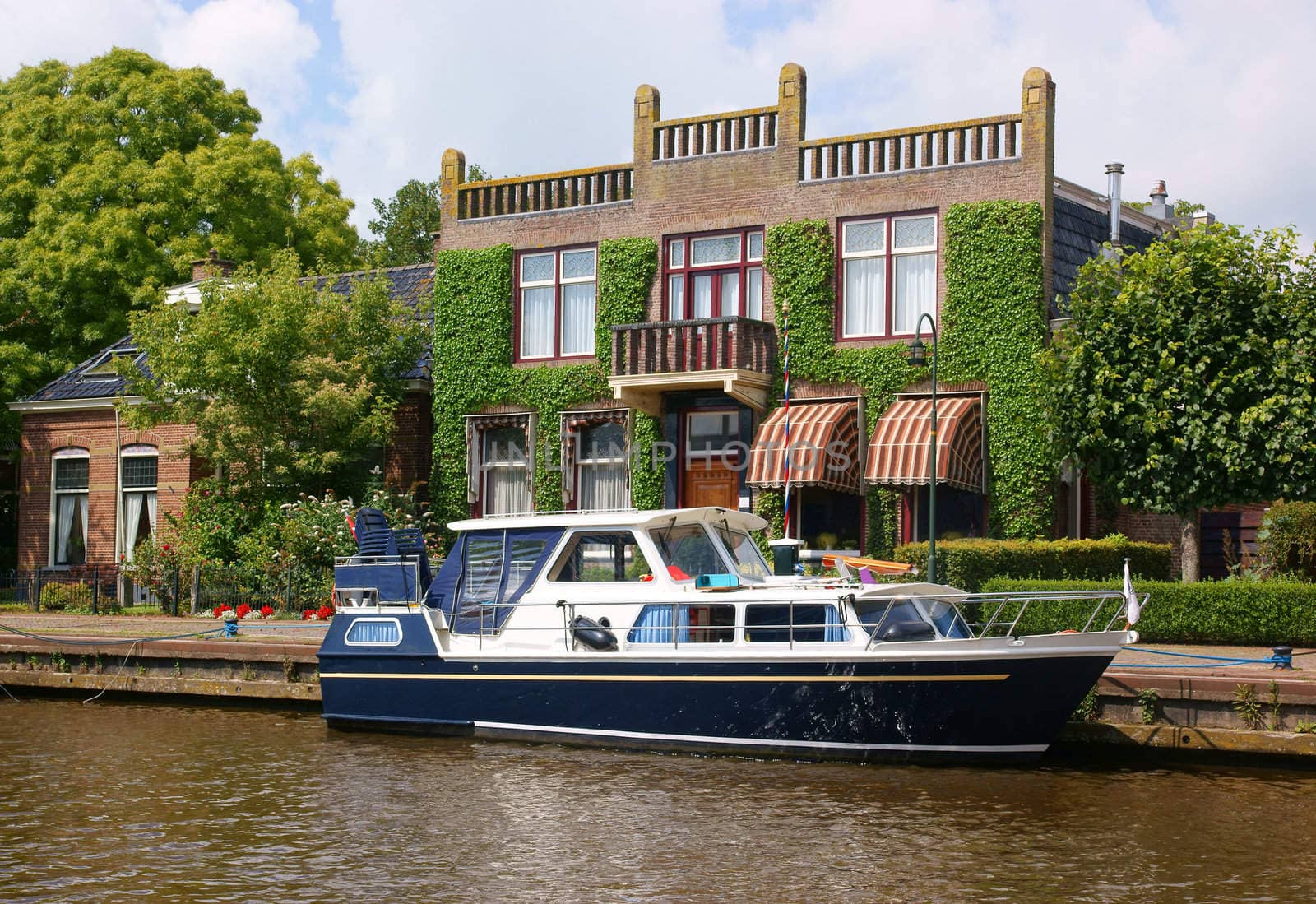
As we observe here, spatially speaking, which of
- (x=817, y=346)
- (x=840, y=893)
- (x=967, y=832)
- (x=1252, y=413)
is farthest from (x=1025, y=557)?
(x=840, y=893)

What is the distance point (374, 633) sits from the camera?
665 inches

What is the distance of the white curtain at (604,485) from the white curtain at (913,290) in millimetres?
5864

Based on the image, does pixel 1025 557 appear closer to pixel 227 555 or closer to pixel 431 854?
pixel 431 854

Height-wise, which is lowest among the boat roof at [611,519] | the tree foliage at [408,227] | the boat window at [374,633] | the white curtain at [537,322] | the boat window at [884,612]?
the boat window at [374,633]

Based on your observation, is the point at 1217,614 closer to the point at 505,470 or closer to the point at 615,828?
the point at 615,828

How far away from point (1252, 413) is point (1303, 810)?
885 centimetres

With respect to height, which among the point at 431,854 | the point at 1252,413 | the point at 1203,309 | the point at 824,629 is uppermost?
the point at 1203,309

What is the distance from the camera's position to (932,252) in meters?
25.2

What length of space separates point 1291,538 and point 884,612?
12.2 meters

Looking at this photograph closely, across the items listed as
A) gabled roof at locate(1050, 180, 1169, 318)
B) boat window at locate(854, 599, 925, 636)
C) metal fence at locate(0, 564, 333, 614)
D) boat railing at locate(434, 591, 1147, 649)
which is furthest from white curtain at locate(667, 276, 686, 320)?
boat window at locate(854, 599, 925, 636)

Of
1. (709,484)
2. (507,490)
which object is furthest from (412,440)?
(709,484)

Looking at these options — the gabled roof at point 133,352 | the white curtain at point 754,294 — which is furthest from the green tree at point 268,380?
the white curtain at point 754,294

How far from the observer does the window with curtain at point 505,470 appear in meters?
28.6

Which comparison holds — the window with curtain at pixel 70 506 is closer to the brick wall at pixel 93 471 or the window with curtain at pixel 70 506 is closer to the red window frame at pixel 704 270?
the brick wall at pixel 93 471
